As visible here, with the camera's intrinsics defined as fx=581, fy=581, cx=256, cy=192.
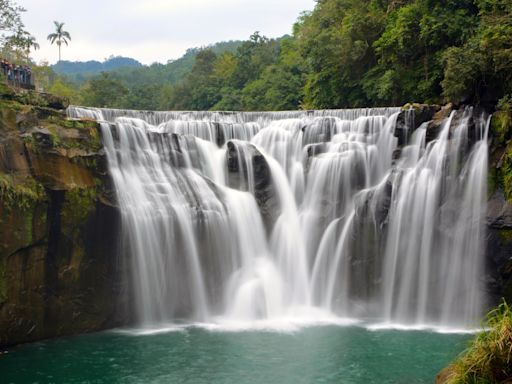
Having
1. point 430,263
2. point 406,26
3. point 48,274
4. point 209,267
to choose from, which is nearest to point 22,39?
point 48,274

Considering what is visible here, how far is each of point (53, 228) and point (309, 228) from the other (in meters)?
9.15

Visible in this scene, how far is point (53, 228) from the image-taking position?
17.1 meters

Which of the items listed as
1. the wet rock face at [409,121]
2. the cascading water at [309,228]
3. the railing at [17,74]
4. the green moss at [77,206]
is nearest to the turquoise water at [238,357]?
the cascading water at [309,228]

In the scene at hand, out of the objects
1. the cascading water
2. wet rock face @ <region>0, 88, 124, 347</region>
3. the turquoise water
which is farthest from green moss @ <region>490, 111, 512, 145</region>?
wet rock face @ <region>0, 88, 124, 347</region>

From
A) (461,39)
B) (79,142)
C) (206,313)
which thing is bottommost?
(206,313)

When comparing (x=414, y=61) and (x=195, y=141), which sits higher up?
(x=414, y=61)

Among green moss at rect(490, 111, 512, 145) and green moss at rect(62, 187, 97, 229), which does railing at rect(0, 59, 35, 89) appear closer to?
green moss at rect(62, 187, 97, 229)

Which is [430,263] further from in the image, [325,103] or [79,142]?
[325,103]

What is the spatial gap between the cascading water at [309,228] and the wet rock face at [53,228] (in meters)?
0.93

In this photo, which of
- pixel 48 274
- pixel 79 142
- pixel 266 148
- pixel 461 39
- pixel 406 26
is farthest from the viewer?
pixel 406 26

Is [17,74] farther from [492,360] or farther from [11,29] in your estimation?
[492,360]

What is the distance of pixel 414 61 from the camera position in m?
31.6

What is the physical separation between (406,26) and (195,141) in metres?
14.4

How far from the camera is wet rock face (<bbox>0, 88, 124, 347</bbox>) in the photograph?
53.2 feet
